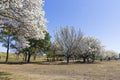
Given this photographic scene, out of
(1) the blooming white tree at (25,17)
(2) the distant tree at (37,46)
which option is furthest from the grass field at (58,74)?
(2) the distant tree at (37,46)

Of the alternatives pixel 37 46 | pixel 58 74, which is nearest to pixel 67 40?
pixel 37 46

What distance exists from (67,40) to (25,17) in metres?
51.7

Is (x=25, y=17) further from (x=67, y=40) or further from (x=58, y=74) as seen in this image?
(x=67, y=40)

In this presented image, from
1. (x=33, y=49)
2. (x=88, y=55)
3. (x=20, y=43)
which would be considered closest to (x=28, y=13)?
(x=20, y=43)

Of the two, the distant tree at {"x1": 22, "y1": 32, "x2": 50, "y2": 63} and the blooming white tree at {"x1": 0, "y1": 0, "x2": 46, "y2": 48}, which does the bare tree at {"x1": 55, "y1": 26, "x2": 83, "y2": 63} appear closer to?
the distant tree at {"x1": 22, "y1": 32, "x2": 50, "y2": 63}

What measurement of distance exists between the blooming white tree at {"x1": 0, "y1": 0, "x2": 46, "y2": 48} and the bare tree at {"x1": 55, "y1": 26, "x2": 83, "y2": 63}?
49.4 metres

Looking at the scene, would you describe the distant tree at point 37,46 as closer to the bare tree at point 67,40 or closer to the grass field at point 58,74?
the bare tree at point 67,40

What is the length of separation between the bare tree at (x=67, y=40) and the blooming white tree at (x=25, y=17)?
49.4 metres

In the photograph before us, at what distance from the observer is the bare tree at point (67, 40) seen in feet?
232

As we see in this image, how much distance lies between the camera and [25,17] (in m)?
19.5

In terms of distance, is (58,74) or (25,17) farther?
(58,74)

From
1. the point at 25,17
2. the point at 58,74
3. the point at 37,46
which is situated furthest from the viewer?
the point at 37,46

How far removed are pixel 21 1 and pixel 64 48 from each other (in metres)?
53.1

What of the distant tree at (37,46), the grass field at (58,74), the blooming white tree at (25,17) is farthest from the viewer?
the distant tree at (37,46)
